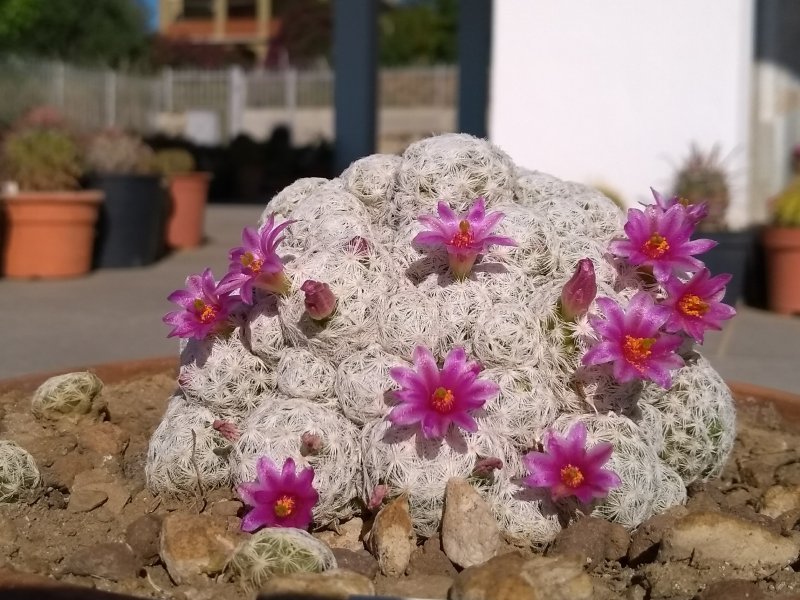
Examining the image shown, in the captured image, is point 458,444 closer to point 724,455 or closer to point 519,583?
point 519,583

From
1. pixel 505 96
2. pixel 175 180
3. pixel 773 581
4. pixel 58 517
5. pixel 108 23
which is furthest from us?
pixel 108 23

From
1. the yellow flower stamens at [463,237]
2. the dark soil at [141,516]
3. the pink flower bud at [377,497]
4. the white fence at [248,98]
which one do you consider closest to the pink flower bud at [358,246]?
the yellow flower stamens at [463,237]

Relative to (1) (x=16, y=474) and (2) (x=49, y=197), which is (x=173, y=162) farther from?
(1) (x=16, y=474)

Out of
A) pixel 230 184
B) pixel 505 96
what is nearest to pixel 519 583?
pixel 505 96

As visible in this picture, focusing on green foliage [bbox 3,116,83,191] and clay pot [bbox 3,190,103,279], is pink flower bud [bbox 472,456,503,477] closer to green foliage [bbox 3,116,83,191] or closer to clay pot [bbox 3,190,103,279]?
clay pot [bbox 3,190,103,279]

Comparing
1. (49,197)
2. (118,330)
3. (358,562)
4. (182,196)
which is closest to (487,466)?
(358,562)
